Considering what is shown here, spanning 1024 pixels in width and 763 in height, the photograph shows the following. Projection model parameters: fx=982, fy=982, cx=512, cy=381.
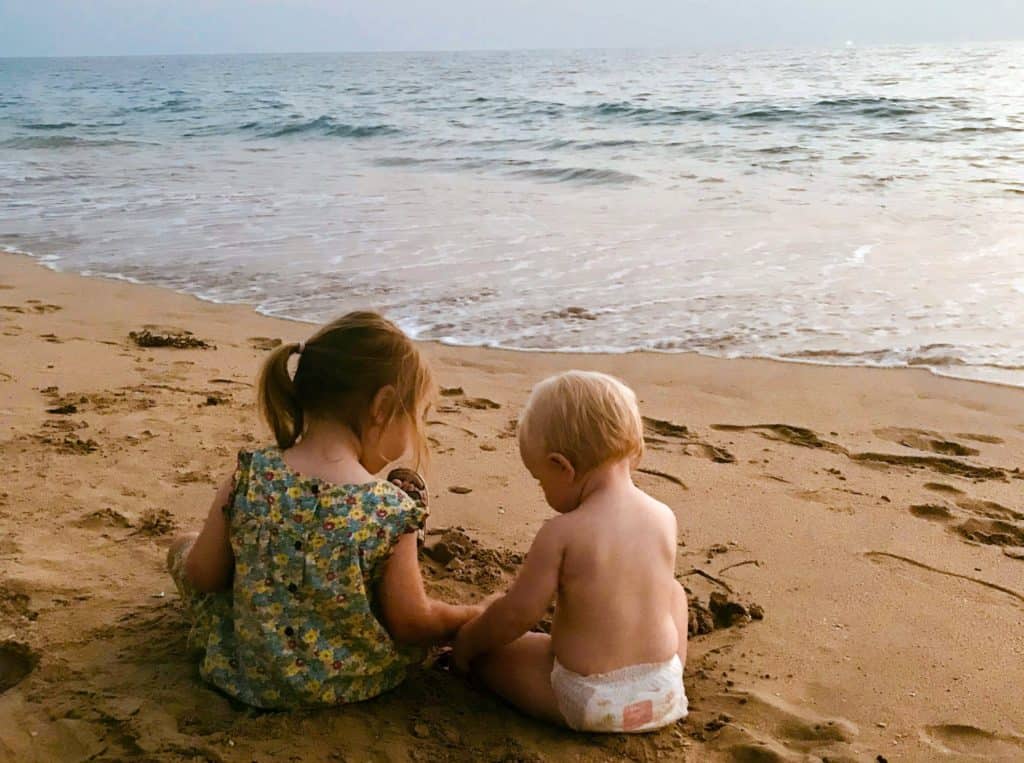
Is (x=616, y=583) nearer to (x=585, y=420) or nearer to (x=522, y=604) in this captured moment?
(x=522, y=604)

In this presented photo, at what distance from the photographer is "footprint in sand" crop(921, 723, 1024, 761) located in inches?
85.9

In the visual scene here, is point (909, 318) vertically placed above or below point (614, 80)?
below

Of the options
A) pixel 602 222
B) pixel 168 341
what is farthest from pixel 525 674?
pixel 602 222

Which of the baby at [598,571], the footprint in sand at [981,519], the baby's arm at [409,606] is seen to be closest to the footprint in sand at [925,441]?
the footprint in sand at [981,519]

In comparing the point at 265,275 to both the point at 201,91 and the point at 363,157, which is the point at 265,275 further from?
the point at 201,91

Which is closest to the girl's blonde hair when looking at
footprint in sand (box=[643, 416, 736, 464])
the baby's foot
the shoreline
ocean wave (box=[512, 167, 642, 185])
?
the baby's foot

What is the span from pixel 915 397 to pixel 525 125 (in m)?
15.3

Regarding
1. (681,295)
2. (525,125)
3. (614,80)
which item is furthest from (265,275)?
(614,80)

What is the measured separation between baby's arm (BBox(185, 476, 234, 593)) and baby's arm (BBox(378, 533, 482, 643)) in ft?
1.22

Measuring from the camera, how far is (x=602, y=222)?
9203mm

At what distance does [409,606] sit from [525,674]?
0.32 meters

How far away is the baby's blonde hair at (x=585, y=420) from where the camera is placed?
2152 mm

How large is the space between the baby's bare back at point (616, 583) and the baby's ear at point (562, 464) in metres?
0.08

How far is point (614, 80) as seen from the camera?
106 feet
